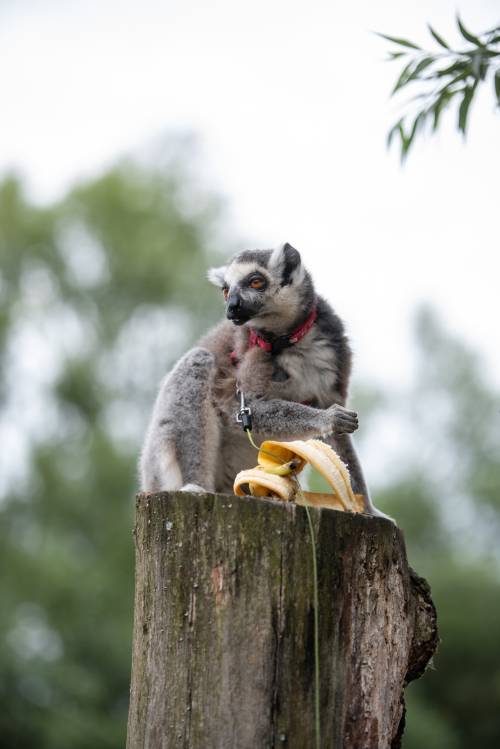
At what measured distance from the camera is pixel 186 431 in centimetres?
547

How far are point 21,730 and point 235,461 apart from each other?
15.5m

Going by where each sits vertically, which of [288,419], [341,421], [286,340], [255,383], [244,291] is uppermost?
[244,291]

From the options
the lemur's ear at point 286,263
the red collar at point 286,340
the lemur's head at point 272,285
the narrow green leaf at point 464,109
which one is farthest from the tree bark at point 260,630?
the lemur's ear at point 286,263

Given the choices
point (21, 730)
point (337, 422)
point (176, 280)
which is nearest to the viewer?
point (337, 422)

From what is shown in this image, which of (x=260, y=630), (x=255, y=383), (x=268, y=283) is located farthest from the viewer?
(x=268, y=283)

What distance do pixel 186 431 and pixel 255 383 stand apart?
1.59 ft

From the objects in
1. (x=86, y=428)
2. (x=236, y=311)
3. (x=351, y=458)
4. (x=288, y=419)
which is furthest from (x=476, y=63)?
(x=86, y=428)

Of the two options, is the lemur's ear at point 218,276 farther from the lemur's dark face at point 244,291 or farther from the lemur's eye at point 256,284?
the lemur's eye at point 256,284

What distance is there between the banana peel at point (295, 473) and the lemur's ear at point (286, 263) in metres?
1.89

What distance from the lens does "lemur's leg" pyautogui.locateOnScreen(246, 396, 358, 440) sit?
522cm

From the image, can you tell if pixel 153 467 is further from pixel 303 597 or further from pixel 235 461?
pixel 303 597

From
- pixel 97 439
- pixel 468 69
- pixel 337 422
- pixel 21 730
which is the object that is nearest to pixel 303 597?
pixel 337 422

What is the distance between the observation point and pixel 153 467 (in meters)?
5.65

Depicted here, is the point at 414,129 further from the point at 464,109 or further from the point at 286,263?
the point at 286,263
